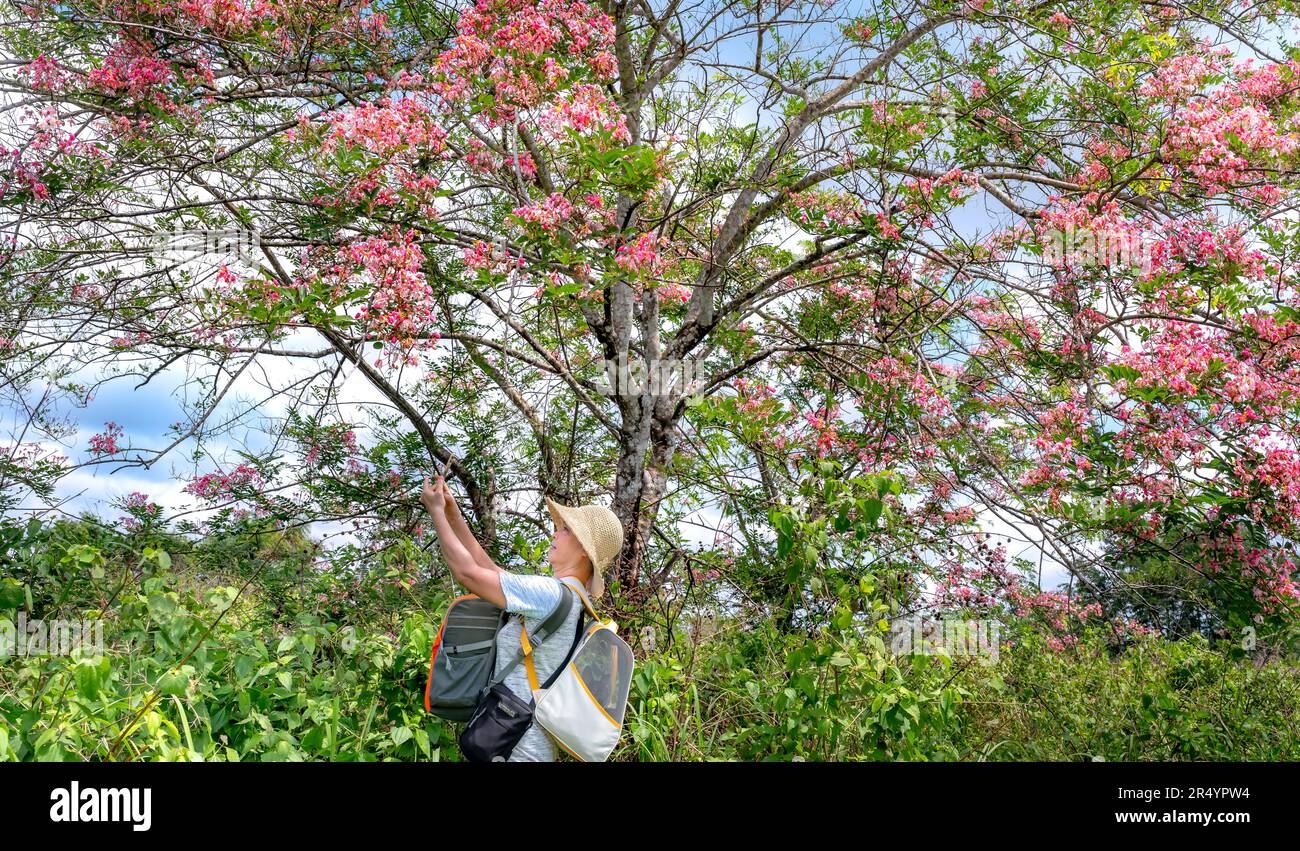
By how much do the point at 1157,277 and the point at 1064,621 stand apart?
2.15m

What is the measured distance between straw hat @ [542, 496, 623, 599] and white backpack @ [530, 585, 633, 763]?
23 centimetres

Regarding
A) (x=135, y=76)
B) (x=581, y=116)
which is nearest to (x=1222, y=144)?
(x=581, y=116)

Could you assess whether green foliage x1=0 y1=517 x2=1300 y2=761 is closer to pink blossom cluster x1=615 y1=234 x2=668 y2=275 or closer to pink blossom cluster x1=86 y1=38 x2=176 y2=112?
pink blossom cluster x1=615 y1=234 x2=668 y2=275

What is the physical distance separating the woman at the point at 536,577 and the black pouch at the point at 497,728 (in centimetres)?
3

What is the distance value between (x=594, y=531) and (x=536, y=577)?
0.33 meters

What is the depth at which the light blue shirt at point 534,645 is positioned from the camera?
2478mm

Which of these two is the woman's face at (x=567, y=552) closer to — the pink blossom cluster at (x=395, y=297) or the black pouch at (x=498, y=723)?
the black pouch at (x=498, y=723)

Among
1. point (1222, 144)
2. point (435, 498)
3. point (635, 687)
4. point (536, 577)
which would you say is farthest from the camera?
point (1222, 144)

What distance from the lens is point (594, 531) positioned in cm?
283

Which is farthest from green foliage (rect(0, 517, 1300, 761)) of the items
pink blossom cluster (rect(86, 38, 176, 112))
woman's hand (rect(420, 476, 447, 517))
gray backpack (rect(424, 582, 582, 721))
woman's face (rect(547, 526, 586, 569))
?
pink blossom cluster (rect(86, 38, 176, 112))

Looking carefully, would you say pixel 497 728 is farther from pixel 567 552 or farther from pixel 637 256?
pixel 637 256
